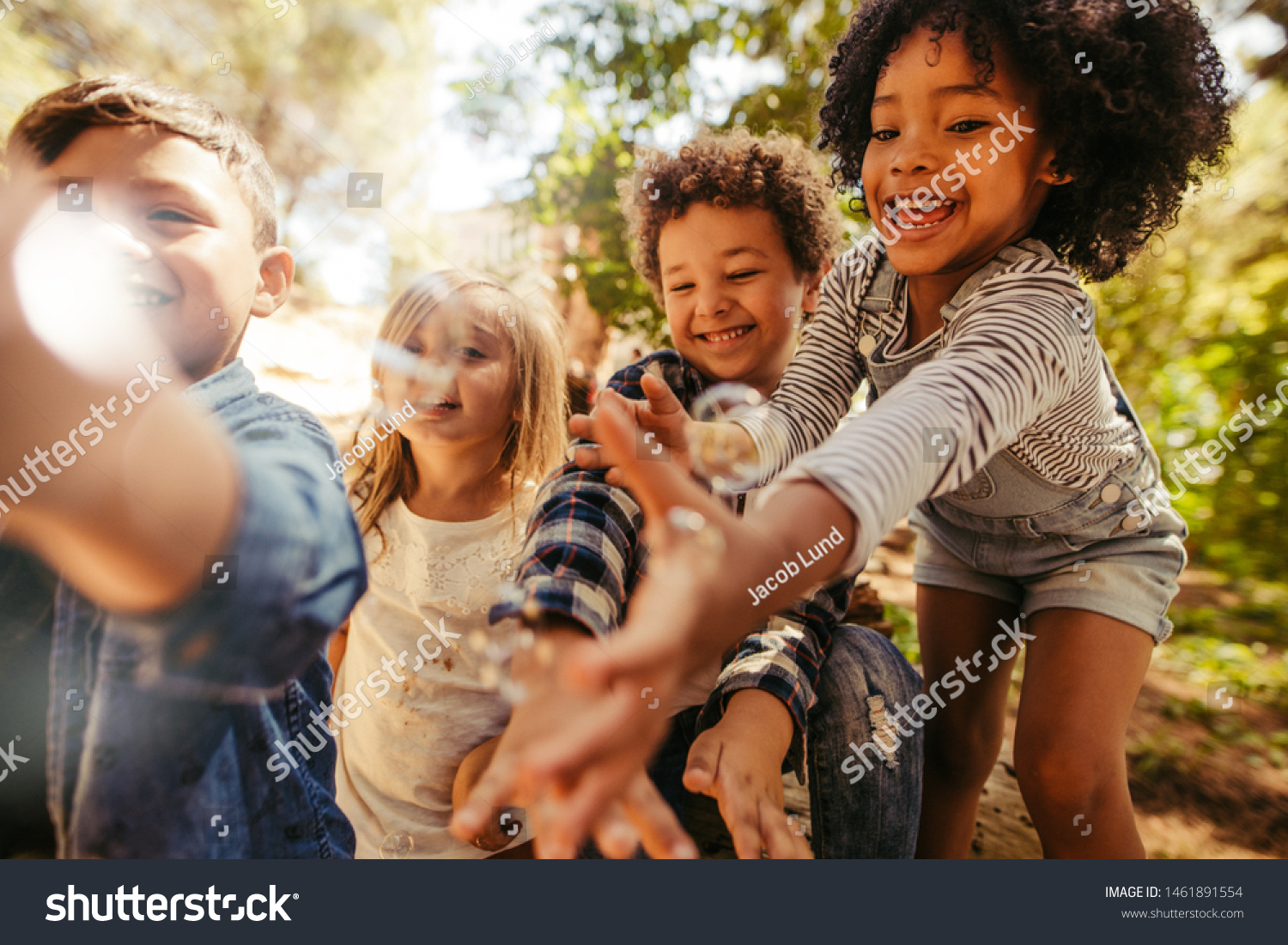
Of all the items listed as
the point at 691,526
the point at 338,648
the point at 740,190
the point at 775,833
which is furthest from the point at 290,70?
the point at 775,833

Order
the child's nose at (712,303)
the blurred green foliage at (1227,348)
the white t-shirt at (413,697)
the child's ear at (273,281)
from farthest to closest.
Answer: the blurred green foliage at (1227,348) < the child's nose at (712,303) < the white t-shirt at (413,697) < the child's ear at (273,281)

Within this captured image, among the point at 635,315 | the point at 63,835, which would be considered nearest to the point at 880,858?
the point at 63,835

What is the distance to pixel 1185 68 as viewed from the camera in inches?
32.4

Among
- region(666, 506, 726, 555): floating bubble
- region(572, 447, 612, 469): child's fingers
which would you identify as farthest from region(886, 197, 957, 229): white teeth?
region(666, 506, 726, 555): floating bubble

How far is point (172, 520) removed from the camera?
55cm

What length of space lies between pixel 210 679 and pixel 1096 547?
114 centimetres

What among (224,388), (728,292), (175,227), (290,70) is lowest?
(224,388)

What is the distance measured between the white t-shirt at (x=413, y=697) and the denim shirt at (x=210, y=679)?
16 cm

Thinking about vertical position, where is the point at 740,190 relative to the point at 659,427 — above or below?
above

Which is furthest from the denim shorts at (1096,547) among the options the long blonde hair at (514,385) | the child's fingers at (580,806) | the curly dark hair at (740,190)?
the child's fingers at (580,806)

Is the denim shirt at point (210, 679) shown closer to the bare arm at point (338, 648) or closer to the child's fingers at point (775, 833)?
the bare arm at point (338, 648)

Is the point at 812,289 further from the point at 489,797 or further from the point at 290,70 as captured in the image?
the point at 489,797

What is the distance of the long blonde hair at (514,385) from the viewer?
2.83ft

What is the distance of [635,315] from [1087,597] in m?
1.25
